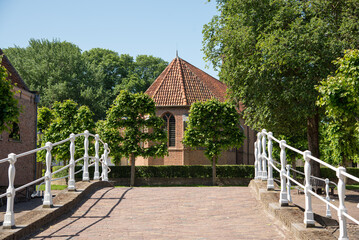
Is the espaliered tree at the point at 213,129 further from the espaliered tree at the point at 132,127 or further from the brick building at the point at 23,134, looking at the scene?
the brick building at the point at 23,134

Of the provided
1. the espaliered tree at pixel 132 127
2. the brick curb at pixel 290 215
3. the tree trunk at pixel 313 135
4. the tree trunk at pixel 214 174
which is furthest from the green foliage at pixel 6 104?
the tree trunk at pixel 214 174

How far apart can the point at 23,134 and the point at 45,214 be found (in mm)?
18649

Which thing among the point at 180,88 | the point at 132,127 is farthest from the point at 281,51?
the point at 180,88

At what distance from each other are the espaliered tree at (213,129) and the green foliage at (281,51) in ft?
25.9

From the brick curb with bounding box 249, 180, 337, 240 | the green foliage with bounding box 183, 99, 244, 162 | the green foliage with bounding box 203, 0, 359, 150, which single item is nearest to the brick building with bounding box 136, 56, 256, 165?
the green foliage with bounding box 183, 99, 244, 162

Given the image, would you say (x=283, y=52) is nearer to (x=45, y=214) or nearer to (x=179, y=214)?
(x=179, y=214)

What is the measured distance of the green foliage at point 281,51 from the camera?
61.6ft

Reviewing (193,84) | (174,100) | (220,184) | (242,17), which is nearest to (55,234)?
(242,17)

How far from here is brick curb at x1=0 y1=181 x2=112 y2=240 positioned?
6016 millimetres

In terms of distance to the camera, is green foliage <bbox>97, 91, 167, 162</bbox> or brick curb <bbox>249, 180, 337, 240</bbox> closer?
brick curb <bbox>249, 180, 337, 240</bbox>

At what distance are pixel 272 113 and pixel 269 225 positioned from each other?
49.3ft

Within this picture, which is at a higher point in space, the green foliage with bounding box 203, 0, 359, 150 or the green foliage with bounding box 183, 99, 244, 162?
the green foliage with bounding box 203, 0, 359, 150

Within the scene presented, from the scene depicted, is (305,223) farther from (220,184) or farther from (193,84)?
(193,84)

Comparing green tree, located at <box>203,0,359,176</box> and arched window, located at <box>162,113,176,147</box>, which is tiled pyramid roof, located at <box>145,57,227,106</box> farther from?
green tree, located at <box>203,0,359,176</box>
